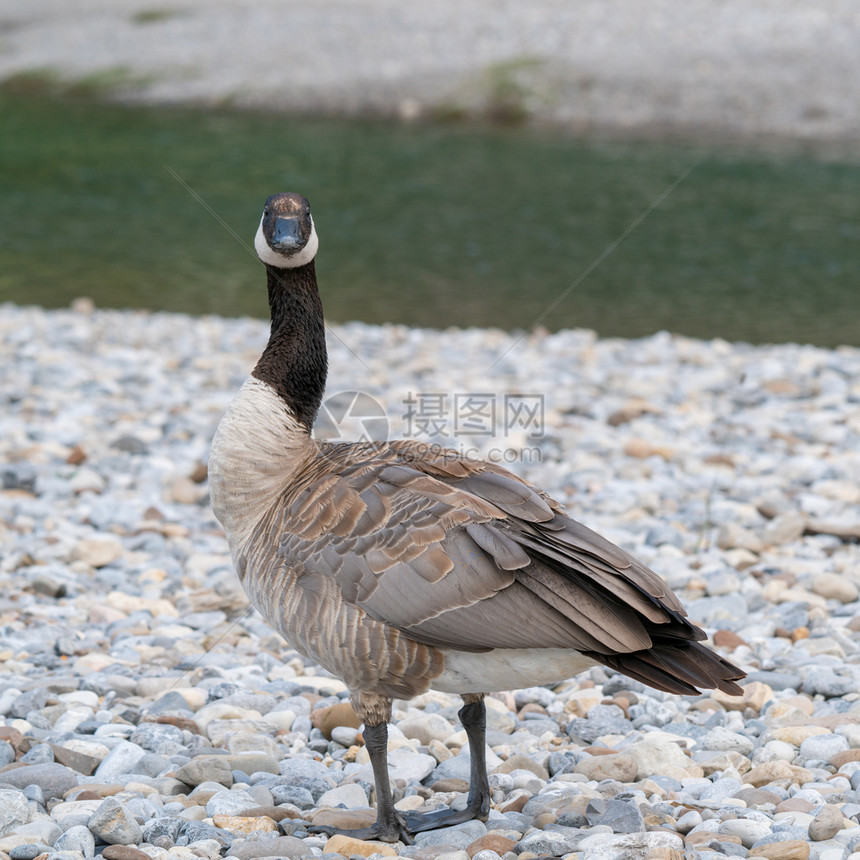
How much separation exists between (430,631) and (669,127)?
149ft

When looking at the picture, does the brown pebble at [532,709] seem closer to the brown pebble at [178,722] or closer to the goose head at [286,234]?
the brown pebble at [178,722]

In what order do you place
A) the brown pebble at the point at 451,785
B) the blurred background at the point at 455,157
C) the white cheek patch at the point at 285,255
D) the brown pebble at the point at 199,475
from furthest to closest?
the blurred background at the point at 455,157, the brown pebble at the point at 199,475, the white cheek patch at the point at 285,255, the brown pebble at the point at 451,785

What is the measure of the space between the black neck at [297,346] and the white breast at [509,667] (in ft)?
5.32

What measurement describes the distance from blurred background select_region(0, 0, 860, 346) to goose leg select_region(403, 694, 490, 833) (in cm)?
789

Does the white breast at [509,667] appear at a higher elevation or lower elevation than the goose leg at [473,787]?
higher

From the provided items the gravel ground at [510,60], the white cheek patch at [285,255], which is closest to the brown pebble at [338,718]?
the white cheek patch at [285,255]

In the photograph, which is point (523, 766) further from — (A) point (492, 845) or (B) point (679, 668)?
(B) point (679, 668)

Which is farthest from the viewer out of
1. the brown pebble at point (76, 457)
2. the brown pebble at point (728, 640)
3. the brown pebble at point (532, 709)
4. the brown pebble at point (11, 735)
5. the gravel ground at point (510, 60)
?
the gravel ground at point (510, 60)

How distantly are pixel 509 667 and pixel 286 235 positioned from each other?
7.71 feet

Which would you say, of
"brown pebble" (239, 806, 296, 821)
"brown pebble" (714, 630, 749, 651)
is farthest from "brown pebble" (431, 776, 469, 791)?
"brown pebble" (714, 630, 749, 651)

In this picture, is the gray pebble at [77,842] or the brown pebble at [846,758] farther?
the brown pebble at [846,758]

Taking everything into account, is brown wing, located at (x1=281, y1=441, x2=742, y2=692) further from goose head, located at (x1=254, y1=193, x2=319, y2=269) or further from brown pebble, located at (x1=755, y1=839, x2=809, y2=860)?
goose head, located at (x1=254, y1=193, x2=319, y2=269)

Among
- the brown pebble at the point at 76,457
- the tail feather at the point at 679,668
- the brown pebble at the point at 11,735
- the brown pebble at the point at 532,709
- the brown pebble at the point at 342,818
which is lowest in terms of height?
the brown pebble at the point at 342,818

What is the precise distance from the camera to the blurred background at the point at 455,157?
2006cm
